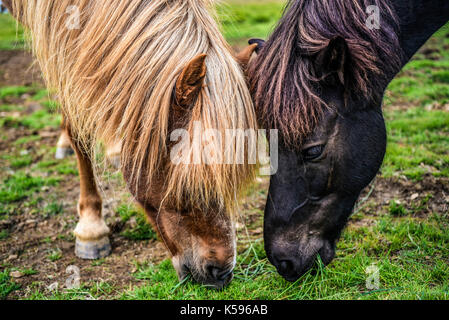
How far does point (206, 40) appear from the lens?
251cm

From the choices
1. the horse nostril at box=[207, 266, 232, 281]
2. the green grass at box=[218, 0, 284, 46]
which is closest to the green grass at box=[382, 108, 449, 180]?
the horse nostril at box=[207, 266, 232, 281]

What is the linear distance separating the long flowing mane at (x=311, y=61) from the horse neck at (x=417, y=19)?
0.16 m

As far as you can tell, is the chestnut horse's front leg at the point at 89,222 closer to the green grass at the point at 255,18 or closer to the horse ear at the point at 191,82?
the horse ear at the point at 191,82

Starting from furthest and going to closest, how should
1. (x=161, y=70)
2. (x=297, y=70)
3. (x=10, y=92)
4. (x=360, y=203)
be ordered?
(x=10, y=92) → (x=360, y=203) → (x=297, y=70) → (x=161, y=70)

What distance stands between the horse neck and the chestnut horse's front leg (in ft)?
9.22

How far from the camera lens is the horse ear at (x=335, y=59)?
7.85 feet

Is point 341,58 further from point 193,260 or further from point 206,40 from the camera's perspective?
point 193,260

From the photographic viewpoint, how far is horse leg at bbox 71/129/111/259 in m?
3.60

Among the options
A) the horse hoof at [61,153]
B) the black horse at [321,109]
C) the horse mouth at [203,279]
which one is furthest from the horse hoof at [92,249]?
the horse hoof at [61,153]

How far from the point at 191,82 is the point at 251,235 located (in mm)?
1906

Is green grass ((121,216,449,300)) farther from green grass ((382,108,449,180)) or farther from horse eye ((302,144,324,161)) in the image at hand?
green grass ((382,108,449,180))

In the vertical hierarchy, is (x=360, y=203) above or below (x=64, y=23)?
below

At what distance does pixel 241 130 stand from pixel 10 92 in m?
7.58
